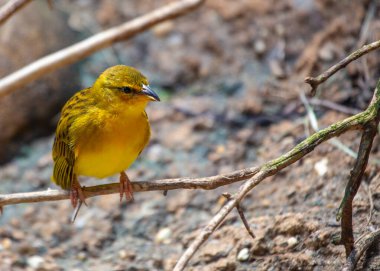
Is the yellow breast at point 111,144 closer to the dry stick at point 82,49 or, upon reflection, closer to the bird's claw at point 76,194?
the bird's claw at point 76,194

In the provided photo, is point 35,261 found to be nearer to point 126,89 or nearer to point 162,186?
point 126,89

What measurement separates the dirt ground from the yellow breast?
856 mm

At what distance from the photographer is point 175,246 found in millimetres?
4512

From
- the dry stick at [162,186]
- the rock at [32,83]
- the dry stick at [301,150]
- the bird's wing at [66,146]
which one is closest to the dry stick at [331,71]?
the dry stick at [301,150]

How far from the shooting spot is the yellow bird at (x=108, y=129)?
373 cm

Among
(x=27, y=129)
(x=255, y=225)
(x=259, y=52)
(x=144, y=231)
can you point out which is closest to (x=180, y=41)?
(x=259, y=52)

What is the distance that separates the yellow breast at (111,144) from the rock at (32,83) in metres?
2.28

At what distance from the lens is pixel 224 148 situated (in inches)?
212

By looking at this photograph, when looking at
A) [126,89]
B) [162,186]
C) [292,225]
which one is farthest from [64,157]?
[292,225]

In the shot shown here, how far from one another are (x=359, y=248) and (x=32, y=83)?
3.74 m

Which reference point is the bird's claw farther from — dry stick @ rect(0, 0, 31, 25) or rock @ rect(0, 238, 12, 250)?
dry stick @ rect(0, 0, 31, 25)

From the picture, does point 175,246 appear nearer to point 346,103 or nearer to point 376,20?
point 346,103

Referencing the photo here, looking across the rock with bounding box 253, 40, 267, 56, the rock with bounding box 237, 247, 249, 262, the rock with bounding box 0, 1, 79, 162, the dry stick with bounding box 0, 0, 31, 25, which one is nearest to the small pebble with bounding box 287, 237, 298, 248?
the rock with bounding box 237, 247, 249, 262

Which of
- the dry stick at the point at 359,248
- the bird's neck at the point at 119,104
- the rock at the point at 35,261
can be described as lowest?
the dry stick at the point at 359,248
